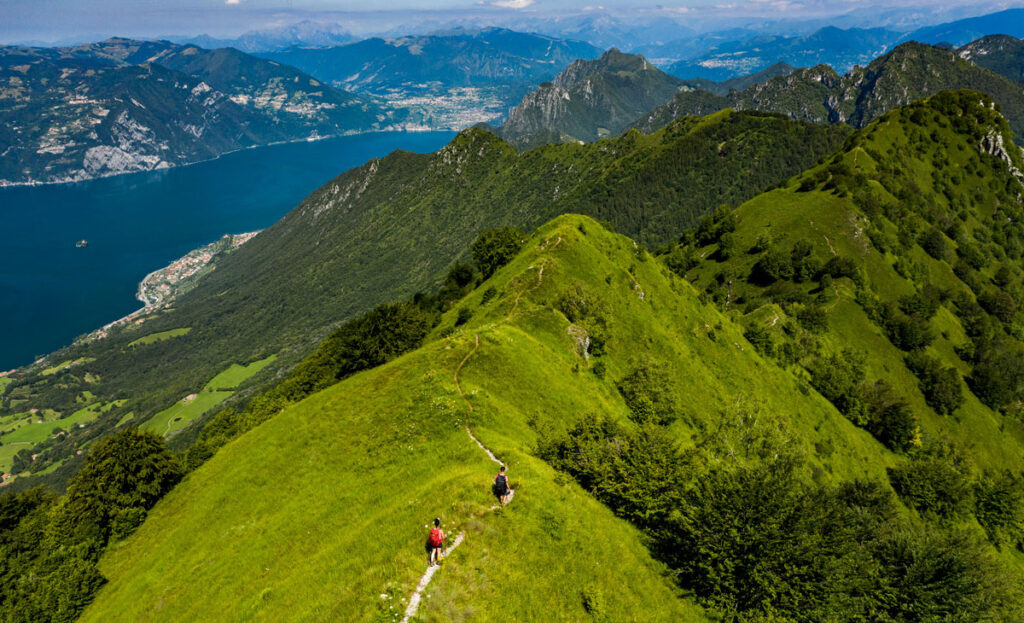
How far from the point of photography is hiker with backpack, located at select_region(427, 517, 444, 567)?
23.0 m

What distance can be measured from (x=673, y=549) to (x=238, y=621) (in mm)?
29084

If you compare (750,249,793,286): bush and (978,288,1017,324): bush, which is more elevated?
(750,249,793,286): bush

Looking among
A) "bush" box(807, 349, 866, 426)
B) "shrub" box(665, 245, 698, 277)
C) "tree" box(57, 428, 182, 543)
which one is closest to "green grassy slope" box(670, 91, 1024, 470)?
"shrub" box(665, 245, 698, 277)

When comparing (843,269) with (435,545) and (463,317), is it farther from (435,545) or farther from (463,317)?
(435,545)

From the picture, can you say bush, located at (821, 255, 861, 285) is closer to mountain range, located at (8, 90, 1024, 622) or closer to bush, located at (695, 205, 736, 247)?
mountain range, located at (8, 90, 1024, 622)

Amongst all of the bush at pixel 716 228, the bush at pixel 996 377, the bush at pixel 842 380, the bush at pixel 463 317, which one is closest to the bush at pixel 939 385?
the bush at pixel 996 377

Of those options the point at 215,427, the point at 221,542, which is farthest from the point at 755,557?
the point at 215,427

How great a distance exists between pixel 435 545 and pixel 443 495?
5.33m

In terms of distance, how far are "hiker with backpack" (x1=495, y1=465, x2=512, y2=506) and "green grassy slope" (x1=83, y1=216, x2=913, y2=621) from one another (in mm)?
846

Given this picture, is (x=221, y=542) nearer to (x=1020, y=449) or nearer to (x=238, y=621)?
→ (x=238, y=621)

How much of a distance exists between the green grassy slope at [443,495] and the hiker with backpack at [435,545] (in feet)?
2.39

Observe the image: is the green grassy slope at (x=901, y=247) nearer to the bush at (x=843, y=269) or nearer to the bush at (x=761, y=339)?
the bush at (x=843, y=269)

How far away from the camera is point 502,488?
1075 inches

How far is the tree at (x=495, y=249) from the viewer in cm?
10538
